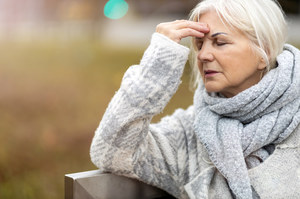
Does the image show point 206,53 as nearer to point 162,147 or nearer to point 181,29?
point 181,29

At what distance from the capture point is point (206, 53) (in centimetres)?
165

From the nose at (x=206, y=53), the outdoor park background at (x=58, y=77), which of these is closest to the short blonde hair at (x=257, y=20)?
the nose at (x=206, y=53)

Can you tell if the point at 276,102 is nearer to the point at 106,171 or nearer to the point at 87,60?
the point at 106,171

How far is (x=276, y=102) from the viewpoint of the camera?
162 centimetres

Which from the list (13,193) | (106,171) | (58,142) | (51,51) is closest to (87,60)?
(51,51)

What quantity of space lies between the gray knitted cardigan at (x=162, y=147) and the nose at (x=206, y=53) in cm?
10

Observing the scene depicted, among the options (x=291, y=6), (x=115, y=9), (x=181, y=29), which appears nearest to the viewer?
(x=181, y=29)

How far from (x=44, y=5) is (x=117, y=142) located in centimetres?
542

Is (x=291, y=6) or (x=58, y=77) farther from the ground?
(x=291, y=6)

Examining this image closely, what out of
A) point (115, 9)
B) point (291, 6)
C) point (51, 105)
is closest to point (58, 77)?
point (51, 105)

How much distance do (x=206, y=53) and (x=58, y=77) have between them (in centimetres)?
400

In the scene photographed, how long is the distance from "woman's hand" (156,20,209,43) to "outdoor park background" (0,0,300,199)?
1312 millimetres

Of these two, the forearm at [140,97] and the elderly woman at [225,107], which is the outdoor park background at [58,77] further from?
the forearm at [140,97]

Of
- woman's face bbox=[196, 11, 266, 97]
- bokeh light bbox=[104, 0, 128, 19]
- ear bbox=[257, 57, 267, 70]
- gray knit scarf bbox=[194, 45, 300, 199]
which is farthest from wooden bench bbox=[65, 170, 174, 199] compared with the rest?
bokeh light bbox=[104, 0, 128, 19]
